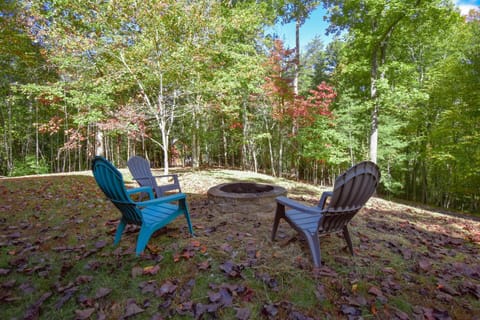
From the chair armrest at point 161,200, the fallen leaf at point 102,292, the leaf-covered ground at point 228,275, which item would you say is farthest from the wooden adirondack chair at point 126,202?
the fallen leaf at point 102,292

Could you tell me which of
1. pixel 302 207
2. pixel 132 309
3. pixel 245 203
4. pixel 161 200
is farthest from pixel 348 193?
pixel 245 203

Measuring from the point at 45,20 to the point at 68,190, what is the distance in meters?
5.07

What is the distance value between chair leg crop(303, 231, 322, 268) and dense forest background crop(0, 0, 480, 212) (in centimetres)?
545

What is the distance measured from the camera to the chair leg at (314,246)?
73.0 inches

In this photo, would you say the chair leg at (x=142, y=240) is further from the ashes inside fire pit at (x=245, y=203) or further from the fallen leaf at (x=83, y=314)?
the ashes inside fire pit at (x=245, y=203)

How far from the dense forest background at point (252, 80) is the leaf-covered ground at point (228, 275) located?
14.7ft

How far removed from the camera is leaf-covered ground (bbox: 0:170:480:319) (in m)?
1.42

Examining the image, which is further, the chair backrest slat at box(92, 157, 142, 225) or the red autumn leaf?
the chair backrest slat at box(92, 157, 142, 225)

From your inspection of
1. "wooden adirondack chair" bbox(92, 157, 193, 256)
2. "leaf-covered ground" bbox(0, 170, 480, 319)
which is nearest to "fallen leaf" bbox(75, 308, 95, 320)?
"leaf-covered ground" bbox(0, 170, 480, 319)

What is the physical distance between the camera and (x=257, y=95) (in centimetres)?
1004

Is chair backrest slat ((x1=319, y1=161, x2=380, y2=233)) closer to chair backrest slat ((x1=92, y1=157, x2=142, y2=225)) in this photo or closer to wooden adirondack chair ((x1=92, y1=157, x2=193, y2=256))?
wooden adirondack chair ((x1=92, y1=157, x2=193, y2=256))

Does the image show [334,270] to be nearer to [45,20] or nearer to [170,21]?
[170,21]

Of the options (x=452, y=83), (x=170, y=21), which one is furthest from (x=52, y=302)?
(x=452, y=83)

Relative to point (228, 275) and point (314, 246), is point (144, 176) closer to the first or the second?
point (228, 275)
